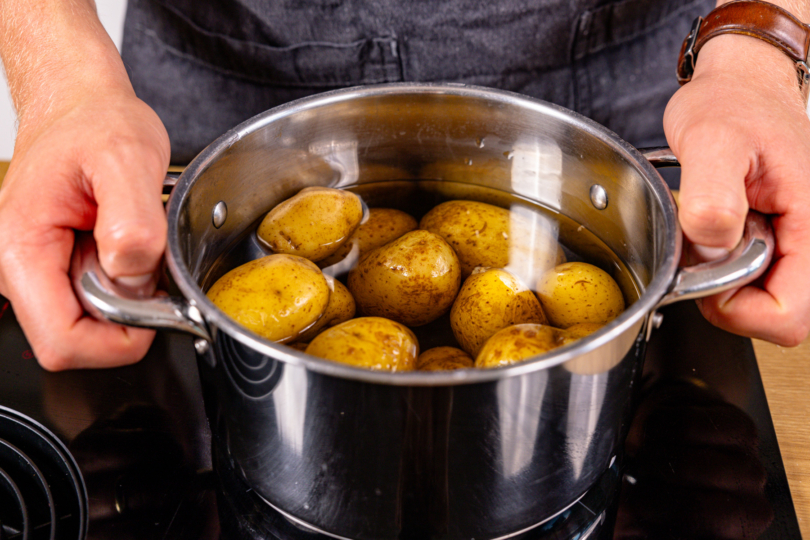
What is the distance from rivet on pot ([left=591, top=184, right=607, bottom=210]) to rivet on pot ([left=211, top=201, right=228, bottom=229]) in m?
0.37

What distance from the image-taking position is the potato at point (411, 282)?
62 centimetres

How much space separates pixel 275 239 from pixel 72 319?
22 centimetres

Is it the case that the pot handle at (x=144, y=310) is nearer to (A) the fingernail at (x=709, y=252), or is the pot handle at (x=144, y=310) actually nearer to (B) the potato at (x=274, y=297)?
(B) the potato at (x=274, y=297)

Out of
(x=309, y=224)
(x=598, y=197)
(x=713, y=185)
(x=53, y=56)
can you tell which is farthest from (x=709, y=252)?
(x=53, y=56)

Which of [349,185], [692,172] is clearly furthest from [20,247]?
[692,172]

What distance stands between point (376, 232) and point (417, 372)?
15.0 inches

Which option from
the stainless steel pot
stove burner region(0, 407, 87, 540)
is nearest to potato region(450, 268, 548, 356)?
the stainless steel pot

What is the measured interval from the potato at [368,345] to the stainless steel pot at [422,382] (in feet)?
0.24

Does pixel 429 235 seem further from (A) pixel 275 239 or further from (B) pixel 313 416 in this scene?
(B) pixel 313 416

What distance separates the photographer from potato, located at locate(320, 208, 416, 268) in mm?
708

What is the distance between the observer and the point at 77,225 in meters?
0.56

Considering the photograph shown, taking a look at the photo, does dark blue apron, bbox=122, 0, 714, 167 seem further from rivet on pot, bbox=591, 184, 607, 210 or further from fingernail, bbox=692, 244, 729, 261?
fingernail, bbox=692, 244, 729, 261

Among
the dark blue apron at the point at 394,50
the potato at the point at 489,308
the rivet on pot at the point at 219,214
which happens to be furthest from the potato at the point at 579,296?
the dark blue apron at the point at 394,50

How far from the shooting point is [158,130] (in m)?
0.62
